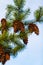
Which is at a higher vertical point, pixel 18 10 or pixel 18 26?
pixel 18 10

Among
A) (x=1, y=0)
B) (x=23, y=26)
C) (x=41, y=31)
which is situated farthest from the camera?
(x=41, y=31)

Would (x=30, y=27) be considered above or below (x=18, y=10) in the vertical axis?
below

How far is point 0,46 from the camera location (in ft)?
3.37

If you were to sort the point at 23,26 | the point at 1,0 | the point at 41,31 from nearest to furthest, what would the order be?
the point at 23,26 → the point at 1,0 → the point at 41,31

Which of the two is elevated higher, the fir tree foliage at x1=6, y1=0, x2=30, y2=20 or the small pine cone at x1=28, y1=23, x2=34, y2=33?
the fir tree foliage at x1=6, y1=0, x2=30, y2=20

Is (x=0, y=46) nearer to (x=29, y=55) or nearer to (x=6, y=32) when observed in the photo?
(x=6, y=32)

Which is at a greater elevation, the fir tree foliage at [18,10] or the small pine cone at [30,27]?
the fir tree foliage at [18,10]

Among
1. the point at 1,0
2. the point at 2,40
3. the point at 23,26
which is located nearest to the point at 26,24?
the point at 23,26

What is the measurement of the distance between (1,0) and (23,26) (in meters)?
0.52

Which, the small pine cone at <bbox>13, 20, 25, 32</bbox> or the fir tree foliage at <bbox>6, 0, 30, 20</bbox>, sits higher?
the fir tree foliage at <bbox>6, 0, 30, 20</bbox>

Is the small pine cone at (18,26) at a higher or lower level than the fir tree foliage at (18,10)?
lower

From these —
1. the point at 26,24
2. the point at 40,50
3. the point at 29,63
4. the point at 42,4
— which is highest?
the point at 42,4

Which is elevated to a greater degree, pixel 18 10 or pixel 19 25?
pixel 18 10

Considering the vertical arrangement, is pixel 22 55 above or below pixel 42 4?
below
